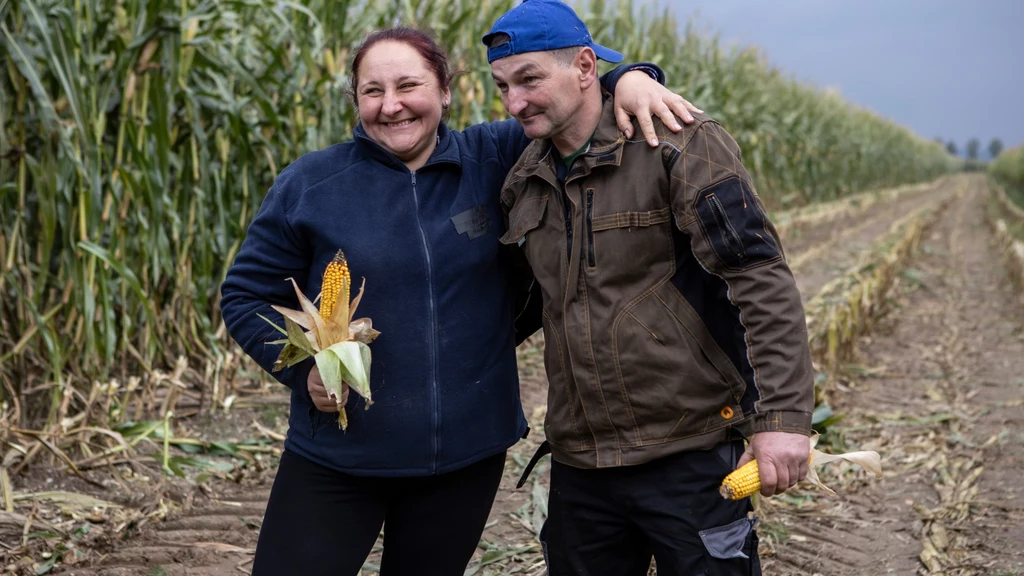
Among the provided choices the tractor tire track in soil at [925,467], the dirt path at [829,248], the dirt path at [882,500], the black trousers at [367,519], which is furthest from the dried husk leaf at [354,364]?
the dirt path at [829,248]

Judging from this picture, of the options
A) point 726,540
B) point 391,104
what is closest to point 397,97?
point 391,104

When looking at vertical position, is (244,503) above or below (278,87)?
below

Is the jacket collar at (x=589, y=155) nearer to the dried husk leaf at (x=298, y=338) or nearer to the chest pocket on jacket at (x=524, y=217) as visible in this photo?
the chest pocket on jacket at (x=524, y=217)

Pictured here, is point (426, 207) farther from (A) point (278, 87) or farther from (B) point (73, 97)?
(A) point (278, 87)

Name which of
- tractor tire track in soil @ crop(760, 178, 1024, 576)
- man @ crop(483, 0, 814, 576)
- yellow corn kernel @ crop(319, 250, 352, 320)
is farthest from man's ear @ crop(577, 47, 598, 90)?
tractor tire track in soil @ crop(760, 178, 1024, 576)

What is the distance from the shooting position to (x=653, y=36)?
1048 cm

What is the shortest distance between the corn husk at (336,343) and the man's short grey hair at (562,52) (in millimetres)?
569

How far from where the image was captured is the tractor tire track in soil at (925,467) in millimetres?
3549

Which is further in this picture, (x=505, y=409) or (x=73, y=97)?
(x=73, y=97)

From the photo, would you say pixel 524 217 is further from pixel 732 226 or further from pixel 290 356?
pixel 290 356

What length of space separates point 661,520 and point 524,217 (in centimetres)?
71

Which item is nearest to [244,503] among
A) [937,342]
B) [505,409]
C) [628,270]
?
[505,409]

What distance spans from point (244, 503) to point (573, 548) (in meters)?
2.03

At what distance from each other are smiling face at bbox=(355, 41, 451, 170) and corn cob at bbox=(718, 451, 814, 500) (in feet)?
3.19
